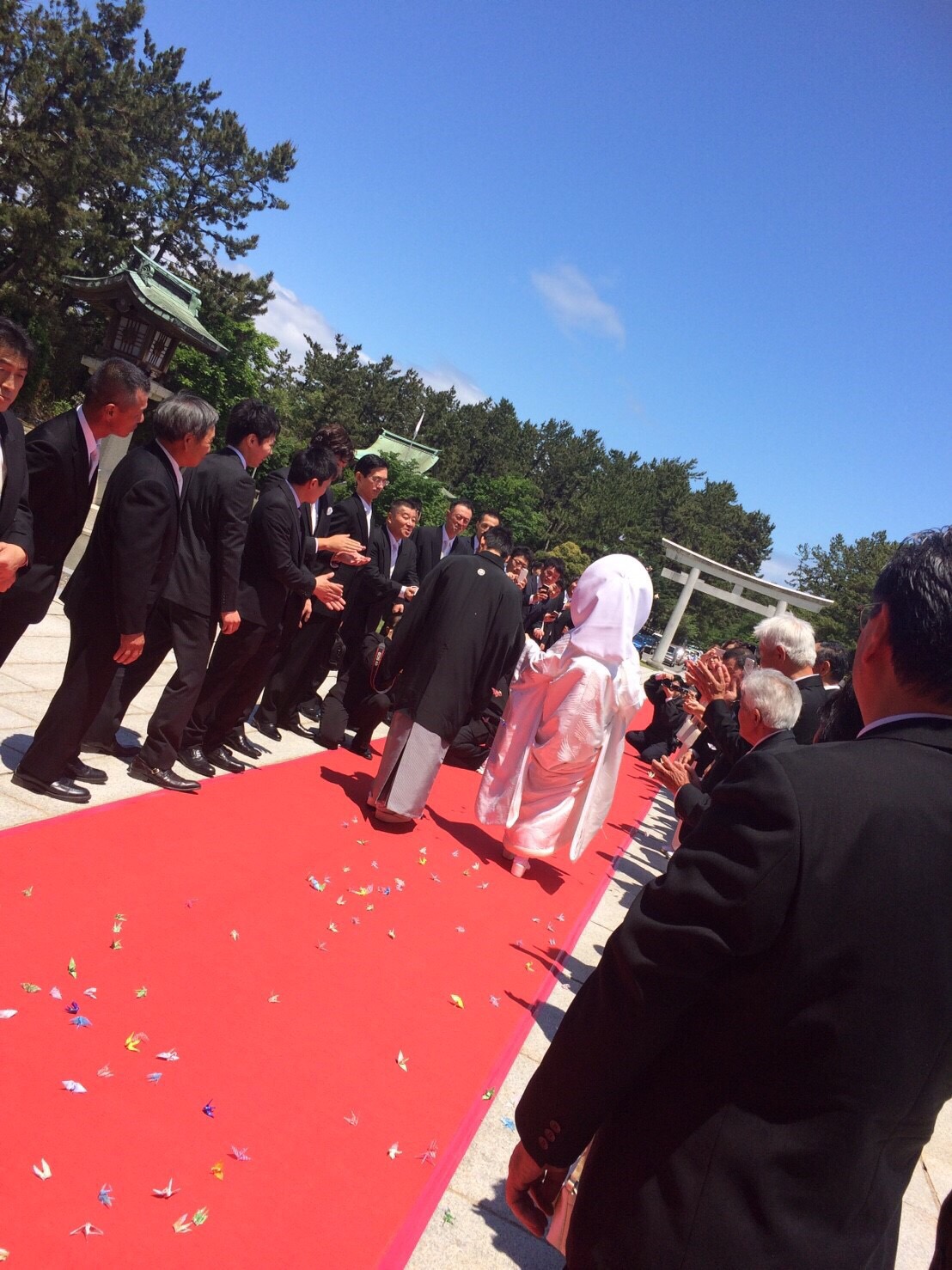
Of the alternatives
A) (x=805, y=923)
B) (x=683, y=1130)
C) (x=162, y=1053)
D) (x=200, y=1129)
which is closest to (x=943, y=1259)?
(x=683, y=1130)

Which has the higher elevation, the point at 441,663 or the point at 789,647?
the point at 789,647

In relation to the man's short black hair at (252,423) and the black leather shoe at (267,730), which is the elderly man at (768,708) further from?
the black leather shoe at (267,730)

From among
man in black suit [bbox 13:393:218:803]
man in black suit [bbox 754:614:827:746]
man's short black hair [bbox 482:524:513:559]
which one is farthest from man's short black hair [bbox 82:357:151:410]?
man in black suit [bbox 754:614:827:746]

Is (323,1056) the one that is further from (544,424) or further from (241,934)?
(544,424)

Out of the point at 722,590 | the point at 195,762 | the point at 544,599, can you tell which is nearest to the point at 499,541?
the point at 195,762

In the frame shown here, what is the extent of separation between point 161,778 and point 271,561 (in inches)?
54.9

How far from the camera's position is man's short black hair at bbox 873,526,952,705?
1.34 meters

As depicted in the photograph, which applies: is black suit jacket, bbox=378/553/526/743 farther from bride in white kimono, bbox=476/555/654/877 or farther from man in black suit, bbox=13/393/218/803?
man in black suit, bbox=13/393/218/803

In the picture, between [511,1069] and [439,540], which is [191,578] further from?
[439,540]

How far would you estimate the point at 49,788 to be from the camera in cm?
397

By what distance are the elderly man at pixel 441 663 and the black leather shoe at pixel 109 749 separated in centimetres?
139

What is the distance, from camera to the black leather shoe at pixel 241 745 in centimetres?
565

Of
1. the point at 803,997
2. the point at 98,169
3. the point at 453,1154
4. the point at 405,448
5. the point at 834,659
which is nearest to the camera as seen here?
the point at 803,997

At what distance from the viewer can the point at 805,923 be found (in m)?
1.27
